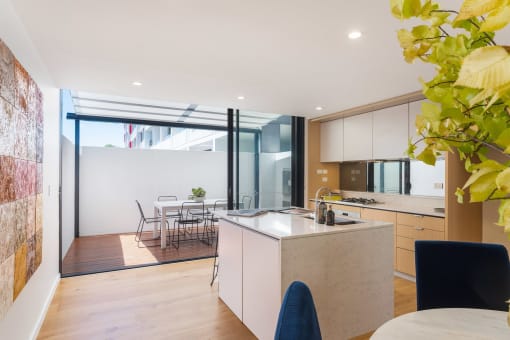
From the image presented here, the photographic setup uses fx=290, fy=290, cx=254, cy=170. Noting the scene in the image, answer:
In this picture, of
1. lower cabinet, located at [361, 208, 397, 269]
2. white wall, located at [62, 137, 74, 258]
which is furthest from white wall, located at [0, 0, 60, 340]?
lower cabinet, located at [361, 208, 397, 269]

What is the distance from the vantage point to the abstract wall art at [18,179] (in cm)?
156

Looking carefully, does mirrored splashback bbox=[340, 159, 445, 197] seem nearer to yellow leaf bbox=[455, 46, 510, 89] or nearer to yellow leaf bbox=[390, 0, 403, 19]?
yellow leaf bbox=[390, 0, 403, 19]

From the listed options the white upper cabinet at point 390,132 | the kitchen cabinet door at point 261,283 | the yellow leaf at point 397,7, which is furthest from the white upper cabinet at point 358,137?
the yellow leaf at point 397,7

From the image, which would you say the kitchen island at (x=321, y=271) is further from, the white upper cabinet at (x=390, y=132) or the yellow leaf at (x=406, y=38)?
the white upper cabinet at (x=390, y=132)

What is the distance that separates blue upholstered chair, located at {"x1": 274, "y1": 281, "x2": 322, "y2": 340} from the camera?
800mm

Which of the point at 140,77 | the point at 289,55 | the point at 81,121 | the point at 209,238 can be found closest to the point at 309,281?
the point at 289,55

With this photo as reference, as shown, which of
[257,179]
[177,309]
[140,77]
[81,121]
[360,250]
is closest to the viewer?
[360,250]

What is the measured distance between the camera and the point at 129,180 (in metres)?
6.11

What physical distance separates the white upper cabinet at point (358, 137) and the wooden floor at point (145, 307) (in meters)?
1.82

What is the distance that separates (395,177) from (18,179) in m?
4.28

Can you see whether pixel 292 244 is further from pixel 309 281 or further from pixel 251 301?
pixel 251 301

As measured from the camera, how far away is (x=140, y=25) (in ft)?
6.75

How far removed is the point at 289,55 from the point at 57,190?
2948 millimetres

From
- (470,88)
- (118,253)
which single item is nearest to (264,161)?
(118,253)
